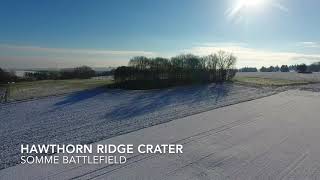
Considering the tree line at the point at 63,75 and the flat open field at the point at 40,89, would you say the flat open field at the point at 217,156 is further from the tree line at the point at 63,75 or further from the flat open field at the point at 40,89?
the tree line at the point at 63,75

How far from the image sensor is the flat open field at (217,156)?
23.4 ft

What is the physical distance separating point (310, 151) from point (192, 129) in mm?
4880

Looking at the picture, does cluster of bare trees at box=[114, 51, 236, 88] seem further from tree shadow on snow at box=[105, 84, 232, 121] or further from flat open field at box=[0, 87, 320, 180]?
flat open field at box=[0, 87, 320, 180]

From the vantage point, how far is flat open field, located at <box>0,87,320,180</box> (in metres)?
7.12

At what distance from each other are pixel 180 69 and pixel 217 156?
40375mm

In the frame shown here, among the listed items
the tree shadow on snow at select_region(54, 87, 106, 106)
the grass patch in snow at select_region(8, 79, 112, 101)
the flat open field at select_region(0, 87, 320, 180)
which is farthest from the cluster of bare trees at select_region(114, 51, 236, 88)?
the flat open field at select_region(0, 87, 320, 180)

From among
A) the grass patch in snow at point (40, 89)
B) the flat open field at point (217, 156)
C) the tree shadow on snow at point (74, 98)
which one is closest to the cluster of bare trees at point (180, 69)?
the grass patch in snow at point (40, 89)

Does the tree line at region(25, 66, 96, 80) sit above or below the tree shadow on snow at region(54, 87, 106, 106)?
above

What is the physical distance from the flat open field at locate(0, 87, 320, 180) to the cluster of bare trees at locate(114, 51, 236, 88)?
34321mm

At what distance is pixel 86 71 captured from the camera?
9112cm

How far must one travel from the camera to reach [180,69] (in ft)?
159

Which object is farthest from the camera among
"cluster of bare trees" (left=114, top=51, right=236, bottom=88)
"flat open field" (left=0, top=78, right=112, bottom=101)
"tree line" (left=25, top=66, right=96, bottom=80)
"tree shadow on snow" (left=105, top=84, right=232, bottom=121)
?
"tree line" (left=25, top=66, right=96, bottom=80)

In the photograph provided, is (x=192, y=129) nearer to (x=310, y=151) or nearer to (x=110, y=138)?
(x=110, y=138)

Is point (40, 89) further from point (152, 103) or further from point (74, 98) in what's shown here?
point (152, 103)
